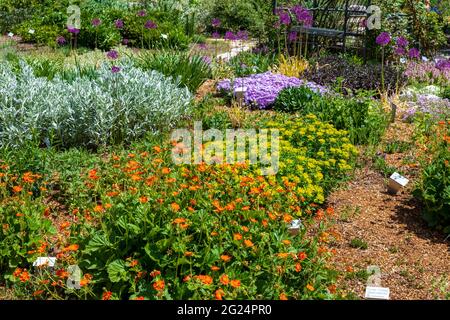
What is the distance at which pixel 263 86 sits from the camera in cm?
688

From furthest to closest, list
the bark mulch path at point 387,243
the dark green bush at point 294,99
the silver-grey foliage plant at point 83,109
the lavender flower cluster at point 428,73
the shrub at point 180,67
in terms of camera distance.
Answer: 1. the lavender flower cluster at point 428,73
2. the shrub at point 180,67
3. the dark green bush at point 294,99
4. the silver-grey foliage plant at point 83,109
5. the bark mulch path at point 387,243

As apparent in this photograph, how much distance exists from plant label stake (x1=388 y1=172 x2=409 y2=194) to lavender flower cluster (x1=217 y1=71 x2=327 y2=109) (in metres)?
2.32

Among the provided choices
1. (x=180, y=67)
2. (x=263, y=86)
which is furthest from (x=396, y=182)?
(x=180, y=67)

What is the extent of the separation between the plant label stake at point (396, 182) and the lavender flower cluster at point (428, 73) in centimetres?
369

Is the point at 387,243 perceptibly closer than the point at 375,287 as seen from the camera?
No

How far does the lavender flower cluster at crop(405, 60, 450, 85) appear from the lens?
792 cm

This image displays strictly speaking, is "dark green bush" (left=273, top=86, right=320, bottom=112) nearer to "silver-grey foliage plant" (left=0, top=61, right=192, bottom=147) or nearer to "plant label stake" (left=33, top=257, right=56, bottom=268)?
"silver-grey foliage plant" (left=0, top=61, right=192, bottom=147)

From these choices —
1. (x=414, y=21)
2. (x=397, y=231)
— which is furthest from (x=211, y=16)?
(x=397, y=231)

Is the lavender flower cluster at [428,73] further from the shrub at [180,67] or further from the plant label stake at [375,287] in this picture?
the plant label stake at [375,287]

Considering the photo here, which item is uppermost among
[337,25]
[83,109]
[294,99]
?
[337,25]

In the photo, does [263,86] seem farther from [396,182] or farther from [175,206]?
[175,206]

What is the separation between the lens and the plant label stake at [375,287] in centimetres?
300

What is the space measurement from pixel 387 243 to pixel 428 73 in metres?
4.92

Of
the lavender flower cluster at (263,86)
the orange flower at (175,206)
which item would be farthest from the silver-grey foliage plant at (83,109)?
the orange flower at (175,206)
